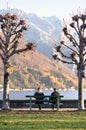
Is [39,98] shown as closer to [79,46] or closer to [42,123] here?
[79,46]

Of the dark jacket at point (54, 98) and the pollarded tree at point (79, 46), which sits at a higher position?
the pollarded tree at point (79, 46)

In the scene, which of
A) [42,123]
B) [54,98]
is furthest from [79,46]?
[42,123]

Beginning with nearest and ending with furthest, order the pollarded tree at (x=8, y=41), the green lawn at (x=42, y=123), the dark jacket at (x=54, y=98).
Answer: the green lawn at (x=42, y=123) < the dark jacket at (x=54, y=98) < the pollarded tree at (x=8, y=41)

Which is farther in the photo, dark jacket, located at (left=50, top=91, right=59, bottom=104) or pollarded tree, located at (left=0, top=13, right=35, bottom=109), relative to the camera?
pollarded tree, located at (left=0, top=13, right=35, bottom=109)

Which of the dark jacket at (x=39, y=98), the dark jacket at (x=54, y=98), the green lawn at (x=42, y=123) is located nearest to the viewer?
the green lawn at (x=42, y=123)

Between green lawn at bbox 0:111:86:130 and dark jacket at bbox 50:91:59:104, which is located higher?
dark jacket at bbox 50:91:59:104

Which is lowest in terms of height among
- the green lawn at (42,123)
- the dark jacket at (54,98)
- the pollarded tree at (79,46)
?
the green lawn at (42,123)

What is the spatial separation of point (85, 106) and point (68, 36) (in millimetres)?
7377

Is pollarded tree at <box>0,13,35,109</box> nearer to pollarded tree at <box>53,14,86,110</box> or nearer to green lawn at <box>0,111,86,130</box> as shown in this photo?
pollarded tree at <box>53,14,86,110</box>

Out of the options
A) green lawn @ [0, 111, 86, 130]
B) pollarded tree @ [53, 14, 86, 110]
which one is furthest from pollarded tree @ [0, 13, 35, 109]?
green lawn @ [0, 111, 86, 130]

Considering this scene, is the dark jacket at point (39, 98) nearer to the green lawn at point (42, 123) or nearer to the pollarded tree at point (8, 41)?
the pollarded tree at point (8, 41)

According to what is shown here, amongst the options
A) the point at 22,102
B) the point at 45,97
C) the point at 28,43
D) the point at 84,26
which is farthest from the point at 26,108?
the point at 84,26

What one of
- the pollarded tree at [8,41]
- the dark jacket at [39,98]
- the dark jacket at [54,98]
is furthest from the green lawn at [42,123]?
the pollarded tree at [8,41]

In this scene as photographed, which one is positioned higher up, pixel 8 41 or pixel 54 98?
pixel 8 41
